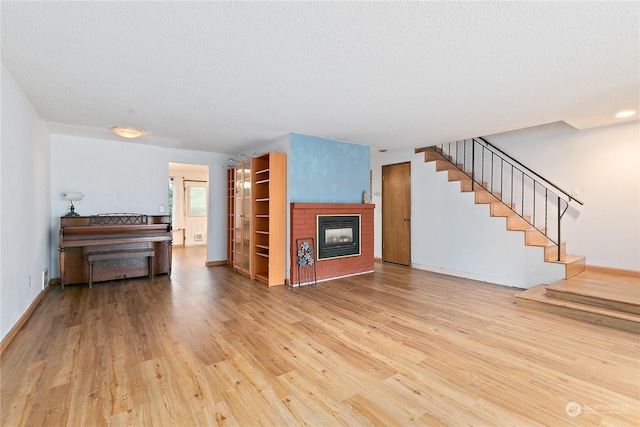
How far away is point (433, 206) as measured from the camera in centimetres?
608

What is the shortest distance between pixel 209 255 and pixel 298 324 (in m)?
4.16

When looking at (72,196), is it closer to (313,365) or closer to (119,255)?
(119,255)

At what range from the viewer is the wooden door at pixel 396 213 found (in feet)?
21.5

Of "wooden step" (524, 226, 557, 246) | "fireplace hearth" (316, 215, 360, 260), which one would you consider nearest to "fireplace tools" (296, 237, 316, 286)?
"fireplace hearth" (316, 215, 360, 260)

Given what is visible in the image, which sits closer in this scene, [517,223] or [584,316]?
[584,316]

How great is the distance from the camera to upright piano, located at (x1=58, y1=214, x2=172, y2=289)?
4816 millimetres

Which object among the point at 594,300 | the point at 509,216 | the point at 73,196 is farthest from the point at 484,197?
the point at 73,196

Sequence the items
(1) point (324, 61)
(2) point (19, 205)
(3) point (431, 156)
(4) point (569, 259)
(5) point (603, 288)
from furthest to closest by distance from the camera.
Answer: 1. (3) point (431, 156)
2. (4) point (569, 259)
3. (5) point (603, 288)
4. (2) point (19, 205)
5. (1) point (324, 61)

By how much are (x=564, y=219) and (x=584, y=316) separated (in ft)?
7.88

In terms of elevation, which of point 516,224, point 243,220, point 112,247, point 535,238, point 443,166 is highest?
point 443,166

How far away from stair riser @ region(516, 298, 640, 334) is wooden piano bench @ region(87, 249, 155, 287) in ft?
19.2

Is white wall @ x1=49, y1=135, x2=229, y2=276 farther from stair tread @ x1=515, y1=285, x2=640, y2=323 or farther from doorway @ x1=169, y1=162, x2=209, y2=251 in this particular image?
stair tread @ x1=515, y1=285, x2=640, y2=323

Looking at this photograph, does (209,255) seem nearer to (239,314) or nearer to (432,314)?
(239,314)

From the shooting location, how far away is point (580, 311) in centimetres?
341
